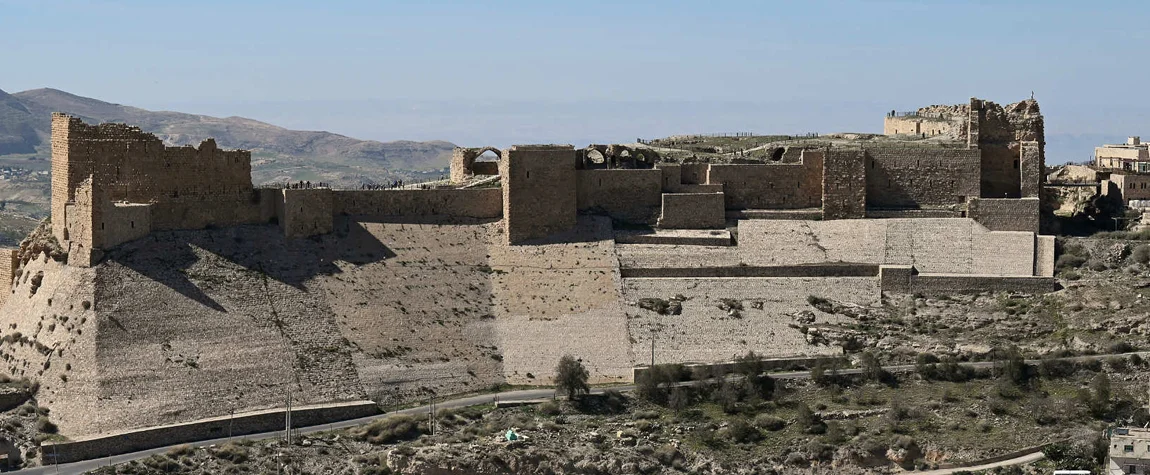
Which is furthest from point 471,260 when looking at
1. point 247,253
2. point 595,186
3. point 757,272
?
point 757,272

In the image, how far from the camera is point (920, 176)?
225 ft

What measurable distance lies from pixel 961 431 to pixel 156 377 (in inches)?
808

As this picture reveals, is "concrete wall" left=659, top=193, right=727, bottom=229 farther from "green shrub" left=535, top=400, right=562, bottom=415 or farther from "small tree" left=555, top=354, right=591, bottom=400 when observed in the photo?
"green shrub" left=535, top=400, right=562, bottom=415

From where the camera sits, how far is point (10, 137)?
7746 inches

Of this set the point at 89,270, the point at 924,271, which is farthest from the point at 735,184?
the point at 89,270

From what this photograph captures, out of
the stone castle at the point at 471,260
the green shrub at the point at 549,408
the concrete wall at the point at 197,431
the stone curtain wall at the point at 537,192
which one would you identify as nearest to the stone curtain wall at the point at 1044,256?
the stone castle at the point at 471,260

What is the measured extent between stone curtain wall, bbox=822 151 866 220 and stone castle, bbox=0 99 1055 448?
0.21 ft

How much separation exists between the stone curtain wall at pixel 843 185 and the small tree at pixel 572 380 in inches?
580

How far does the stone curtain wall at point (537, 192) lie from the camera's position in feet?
215

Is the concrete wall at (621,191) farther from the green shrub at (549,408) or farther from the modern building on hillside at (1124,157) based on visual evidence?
the modern building on hillside at (1124,157)

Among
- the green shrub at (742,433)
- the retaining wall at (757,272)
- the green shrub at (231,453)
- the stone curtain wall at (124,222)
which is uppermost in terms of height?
the stone curtain wall at (124,222)

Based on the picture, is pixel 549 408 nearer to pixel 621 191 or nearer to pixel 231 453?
pixel 231 453

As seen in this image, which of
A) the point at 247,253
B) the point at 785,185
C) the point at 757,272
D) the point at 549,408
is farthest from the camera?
the point at 785,185

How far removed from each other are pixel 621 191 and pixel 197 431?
65.3ft
